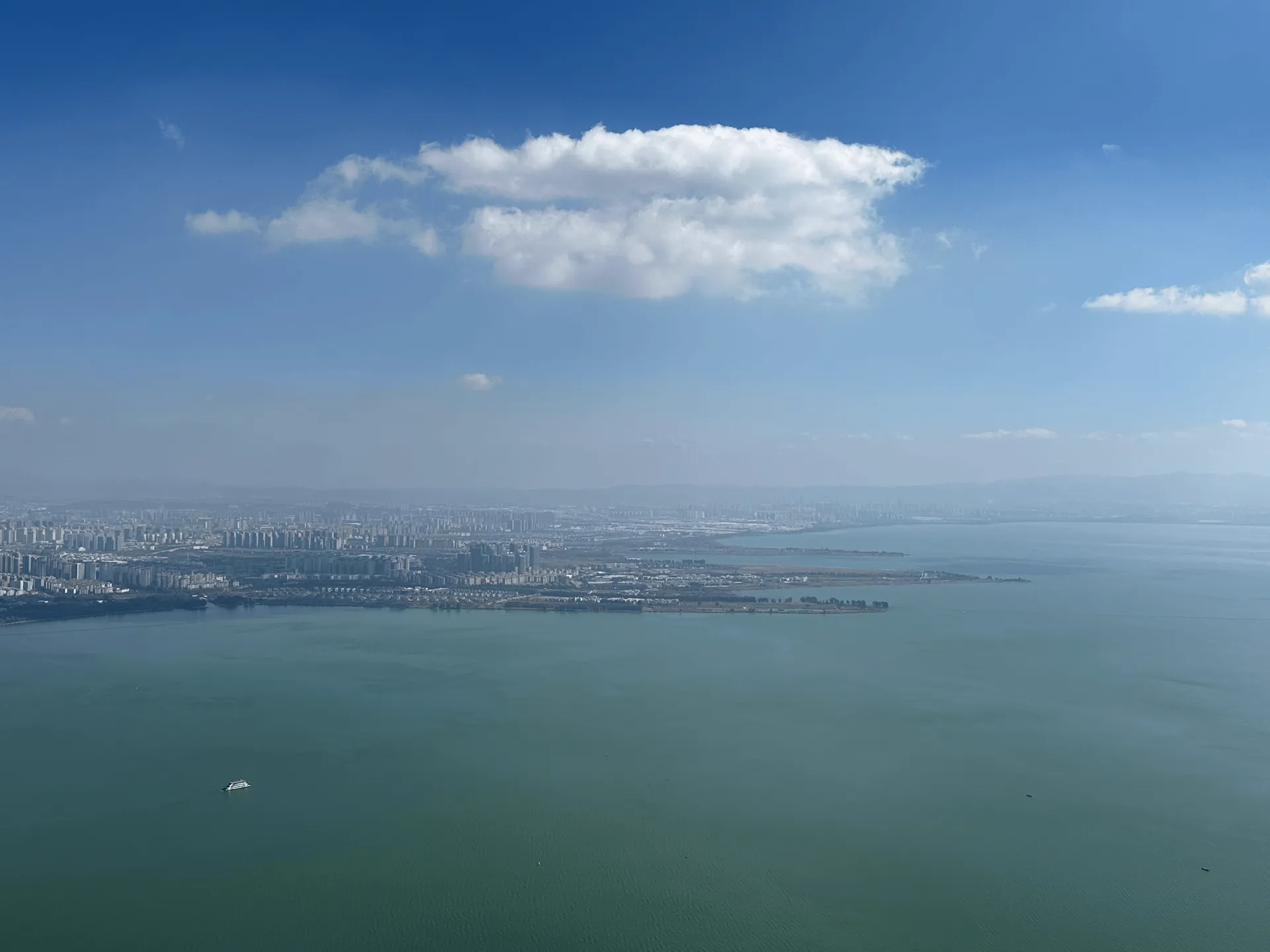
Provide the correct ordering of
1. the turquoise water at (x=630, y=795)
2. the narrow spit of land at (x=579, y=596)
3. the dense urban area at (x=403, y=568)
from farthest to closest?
the dense urban area at (x=403, y=568), the narrow spit of land at (x=579, y=596), the turquoise water at (x=630, y=795)

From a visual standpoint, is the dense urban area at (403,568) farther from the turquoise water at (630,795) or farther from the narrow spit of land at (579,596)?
the turquoise water at (630,795)

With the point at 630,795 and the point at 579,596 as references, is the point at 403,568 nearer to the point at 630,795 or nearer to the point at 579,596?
the point at 579,596

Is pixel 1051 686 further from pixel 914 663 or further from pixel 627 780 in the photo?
pixel 627 780

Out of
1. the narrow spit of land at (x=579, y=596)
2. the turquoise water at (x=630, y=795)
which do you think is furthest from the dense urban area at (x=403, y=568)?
the turquoise water at (x=630, y=795)

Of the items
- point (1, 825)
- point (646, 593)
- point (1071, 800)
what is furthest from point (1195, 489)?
point (1, 825)

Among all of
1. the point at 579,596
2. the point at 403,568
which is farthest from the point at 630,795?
the point at 403,568

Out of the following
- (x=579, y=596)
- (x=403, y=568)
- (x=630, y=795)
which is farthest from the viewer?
(x=403, y=568)

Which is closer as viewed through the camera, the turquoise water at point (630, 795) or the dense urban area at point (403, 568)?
the turquoise water at point (630, 795)
